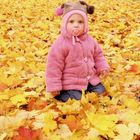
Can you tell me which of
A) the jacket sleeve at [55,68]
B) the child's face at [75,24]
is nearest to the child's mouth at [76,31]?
the child's face at [75,24]

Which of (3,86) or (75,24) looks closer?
(75,24)

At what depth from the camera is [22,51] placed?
5.72 m

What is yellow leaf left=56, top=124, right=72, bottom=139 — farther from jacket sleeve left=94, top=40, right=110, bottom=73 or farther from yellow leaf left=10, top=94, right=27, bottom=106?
jacket sleeve left=94, top=40, right=110, bottom=73

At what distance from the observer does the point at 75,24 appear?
3.58 m

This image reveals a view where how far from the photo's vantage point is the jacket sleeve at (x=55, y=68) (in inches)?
142

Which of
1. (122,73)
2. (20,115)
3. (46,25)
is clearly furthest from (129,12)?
(20,115)

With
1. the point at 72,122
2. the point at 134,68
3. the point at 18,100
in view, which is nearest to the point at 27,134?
the point at 72,122

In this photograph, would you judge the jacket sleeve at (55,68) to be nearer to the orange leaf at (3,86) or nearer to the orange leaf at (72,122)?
the orange leaf at (72,122)

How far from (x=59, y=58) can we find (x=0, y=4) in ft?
23.9

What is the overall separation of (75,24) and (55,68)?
45 centimetres

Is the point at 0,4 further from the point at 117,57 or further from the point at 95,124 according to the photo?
the point at 95,124

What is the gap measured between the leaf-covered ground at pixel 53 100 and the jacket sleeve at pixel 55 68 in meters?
0.18

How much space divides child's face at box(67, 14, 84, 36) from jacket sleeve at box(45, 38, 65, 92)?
0.58 ft

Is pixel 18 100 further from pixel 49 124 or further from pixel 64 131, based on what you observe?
pixel 64 131
